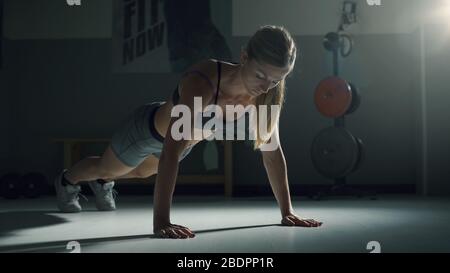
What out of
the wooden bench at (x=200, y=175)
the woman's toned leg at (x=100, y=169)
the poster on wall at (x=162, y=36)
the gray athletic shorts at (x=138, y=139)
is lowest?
the wooden bench at (x=200, y=175)

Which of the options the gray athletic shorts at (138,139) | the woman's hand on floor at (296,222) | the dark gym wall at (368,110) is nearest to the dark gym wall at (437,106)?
the dark gym wall at (368,110)

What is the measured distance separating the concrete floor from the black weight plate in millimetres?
732

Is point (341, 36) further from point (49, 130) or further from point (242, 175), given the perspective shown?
point (49, 130)

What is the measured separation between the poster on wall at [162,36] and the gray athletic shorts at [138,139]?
8.55ft

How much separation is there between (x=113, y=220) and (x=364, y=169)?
113 inches

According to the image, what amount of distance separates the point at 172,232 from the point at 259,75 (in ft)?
2.08

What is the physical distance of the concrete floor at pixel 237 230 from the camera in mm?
1638

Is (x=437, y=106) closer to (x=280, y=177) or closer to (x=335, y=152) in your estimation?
(x=335, y=152)

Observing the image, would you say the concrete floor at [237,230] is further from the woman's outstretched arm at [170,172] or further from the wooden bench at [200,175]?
the wooden bench at [200,175]

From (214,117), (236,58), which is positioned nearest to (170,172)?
(214,117)

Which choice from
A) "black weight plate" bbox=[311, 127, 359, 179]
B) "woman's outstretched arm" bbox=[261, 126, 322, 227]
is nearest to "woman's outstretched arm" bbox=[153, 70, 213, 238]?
"woman's outstretched arm" bbox=[261, 126, 322, 227]

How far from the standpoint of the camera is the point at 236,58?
479cm
